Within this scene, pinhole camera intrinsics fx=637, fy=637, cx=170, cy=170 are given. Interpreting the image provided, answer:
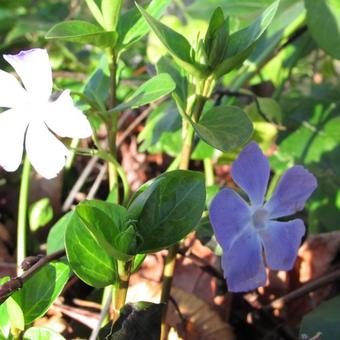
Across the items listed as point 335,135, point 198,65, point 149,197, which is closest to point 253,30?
point 198,65

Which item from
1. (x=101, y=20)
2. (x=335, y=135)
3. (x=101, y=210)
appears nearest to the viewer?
(x=101, y=210)

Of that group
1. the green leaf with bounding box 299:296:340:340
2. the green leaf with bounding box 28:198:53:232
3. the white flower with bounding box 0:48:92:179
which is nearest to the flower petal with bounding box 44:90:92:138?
the white flower with bounding box 0:48:92:179

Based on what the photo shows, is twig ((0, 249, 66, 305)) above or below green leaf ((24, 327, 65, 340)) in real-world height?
above

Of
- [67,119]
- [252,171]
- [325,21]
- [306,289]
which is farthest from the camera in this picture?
[325,21]

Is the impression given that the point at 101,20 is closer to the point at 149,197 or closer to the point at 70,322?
the point at 149,197

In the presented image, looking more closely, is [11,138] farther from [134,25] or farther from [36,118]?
[134,25]

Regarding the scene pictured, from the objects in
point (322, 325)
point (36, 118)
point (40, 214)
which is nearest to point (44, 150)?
point (36, 118)

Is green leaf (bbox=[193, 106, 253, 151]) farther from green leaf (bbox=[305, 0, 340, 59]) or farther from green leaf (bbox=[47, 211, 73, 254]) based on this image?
green leaf (bbox=[305, 0, 340, 59])
